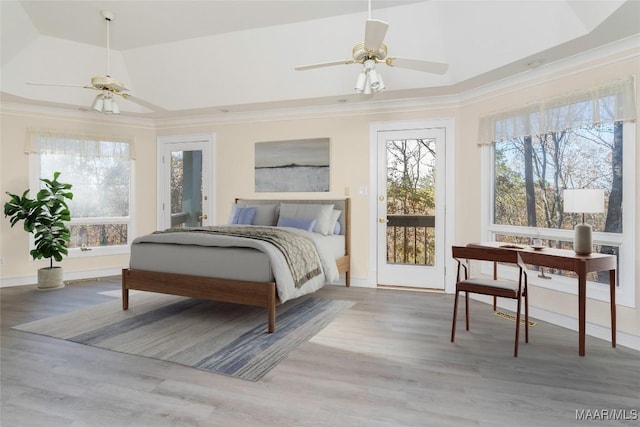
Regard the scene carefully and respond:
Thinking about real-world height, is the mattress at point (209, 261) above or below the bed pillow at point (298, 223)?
below

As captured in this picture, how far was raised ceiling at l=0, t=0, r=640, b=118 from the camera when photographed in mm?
3195

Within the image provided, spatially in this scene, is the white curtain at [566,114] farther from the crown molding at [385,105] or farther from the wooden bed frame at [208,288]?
the wooden bed frame at [208,288]

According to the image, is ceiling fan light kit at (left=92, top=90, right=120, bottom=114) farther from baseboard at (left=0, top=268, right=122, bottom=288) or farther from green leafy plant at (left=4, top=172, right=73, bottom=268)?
baseboard at (left=0, top=268, right=122, bottom=288)

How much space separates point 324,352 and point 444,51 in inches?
128

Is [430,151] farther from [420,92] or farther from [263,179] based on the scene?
[263,179]

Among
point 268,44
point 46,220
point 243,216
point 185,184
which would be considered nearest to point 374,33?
point 268,44

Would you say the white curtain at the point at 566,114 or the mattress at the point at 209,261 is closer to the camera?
the white curtain at the point at 566,114

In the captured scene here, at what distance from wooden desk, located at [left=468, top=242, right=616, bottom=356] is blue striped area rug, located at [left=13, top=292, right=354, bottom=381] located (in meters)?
1.83

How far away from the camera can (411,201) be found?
4.77m

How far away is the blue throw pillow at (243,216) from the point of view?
4.98 m

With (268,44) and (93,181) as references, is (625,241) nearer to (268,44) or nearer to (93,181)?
(268,44)

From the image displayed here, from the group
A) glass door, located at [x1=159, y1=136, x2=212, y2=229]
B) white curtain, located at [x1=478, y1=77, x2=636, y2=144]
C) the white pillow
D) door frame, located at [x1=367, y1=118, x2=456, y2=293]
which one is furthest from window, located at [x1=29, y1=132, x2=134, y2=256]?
white curtain, located at [x1=478, y1=77, x2=636, y2=144]

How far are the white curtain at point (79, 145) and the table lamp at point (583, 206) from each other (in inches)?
226

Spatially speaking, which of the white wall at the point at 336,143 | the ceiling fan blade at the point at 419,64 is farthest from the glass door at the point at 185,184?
the ceiling fan blade at the point at 419,64
